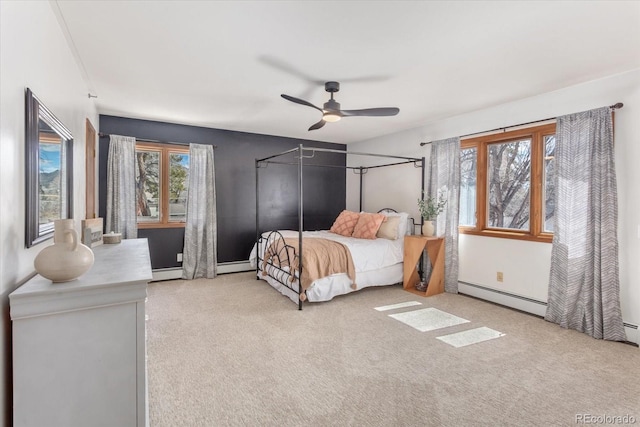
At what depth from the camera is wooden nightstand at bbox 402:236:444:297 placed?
4344 millimetres

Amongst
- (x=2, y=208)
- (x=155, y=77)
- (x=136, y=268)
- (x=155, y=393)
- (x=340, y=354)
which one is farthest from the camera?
(x=155, y=77)

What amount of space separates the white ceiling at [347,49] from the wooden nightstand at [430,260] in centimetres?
178

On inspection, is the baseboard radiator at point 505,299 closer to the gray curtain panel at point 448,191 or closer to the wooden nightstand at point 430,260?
the gray curtain panel at point 448,191

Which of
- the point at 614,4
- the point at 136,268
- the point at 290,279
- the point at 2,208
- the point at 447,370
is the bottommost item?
the point at 447,370

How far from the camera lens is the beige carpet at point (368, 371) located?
6.33ft

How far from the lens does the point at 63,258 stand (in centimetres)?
120

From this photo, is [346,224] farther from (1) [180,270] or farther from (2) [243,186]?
(1) [180,270]

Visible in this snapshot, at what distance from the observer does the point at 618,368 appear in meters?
2.45

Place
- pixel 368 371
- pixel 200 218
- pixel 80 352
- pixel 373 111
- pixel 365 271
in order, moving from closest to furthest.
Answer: pixel 80 352 → pixel 368 371 → pixel 373 111 → pixel 365 271 → pixel 200 218

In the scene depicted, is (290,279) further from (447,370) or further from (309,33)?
(309,33)

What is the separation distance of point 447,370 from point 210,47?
9.98ft

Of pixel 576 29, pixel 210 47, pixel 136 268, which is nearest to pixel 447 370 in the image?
pixel 136 268

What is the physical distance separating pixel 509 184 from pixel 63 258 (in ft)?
14.3

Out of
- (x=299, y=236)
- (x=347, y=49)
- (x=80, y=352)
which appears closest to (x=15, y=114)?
(x=80, y=352)
